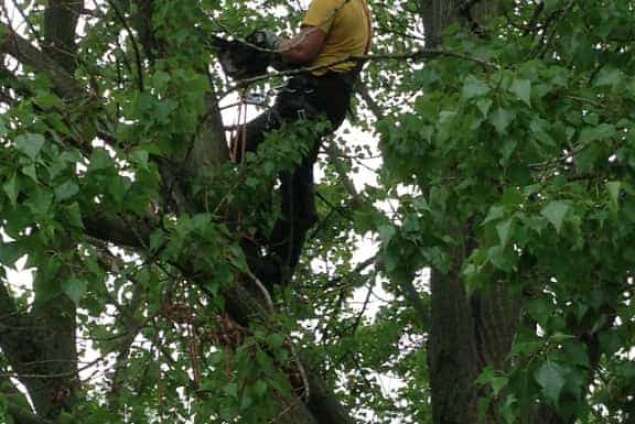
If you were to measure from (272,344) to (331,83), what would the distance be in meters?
1.75

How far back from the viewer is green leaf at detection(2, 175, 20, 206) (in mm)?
3779

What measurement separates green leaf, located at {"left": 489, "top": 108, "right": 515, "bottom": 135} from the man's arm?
88.6 inches

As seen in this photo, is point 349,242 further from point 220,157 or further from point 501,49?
point 501,49

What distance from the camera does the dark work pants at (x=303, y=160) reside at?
6.29m

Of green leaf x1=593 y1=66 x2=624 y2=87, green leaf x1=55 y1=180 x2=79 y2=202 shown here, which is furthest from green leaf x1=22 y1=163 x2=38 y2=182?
green leaf x1=593 y1=66 x2=624 y2=87

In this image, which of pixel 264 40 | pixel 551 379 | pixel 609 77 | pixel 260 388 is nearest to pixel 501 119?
pixel 609 77

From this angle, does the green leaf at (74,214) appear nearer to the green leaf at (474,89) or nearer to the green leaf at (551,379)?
the green leaf at (474,89)

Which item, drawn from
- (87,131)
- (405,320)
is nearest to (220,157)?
(87,131)

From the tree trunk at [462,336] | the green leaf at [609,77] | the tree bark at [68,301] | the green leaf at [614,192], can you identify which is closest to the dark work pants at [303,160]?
the tree bark at [68,301]

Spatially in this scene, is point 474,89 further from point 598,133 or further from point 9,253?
point 9,253

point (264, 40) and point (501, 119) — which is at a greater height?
point (264, 40)

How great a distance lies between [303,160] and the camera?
630cm

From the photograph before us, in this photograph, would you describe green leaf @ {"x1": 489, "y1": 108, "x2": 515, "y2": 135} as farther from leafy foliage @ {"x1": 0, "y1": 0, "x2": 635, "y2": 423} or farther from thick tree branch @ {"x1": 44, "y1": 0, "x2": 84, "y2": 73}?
thick tree branch @ {"x1": 44, "y1": 0, "x2": 84, "y2": 73}

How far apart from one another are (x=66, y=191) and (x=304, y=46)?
235cm
